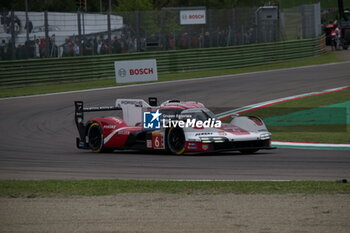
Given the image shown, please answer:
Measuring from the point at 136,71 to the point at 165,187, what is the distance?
1199 centimetres

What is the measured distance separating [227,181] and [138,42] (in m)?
24.2

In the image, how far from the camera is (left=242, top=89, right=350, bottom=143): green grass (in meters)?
16.1

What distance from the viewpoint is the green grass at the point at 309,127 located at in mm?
16062

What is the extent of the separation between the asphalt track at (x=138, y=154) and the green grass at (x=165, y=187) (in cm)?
86

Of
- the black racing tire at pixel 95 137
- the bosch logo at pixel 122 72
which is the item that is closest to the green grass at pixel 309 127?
the bosch logo at pixel 122 72

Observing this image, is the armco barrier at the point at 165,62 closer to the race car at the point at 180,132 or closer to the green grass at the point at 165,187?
the race car at the point at 180,132

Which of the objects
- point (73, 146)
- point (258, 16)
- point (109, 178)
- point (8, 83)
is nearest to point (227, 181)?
point (109, 178)

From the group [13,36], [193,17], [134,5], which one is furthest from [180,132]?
[134,5]

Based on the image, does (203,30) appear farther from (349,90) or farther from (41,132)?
(41,132)

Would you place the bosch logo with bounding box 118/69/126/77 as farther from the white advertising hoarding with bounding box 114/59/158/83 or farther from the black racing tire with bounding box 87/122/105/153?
the black racing tire with bounding box 87/122/105/153

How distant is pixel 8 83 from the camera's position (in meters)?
29.5

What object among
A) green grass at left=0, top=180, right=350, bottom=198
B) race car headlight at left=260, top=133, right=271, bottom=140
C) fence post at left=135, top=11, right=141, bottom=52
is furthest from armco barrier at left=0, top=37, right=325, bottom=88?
green grass at left=0, top=180, right=350, bottom=198

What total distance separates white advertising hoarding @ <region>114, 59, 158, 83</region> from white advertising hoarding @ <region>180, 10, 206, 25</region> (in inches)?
599

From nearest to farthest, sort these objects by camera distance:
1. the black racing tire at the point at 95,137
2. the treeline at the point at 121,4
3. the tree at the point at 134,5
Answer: the black racing tire at the point at 95,137 → the tree at the point at 134,5 → the treeline at the point at 121,4
